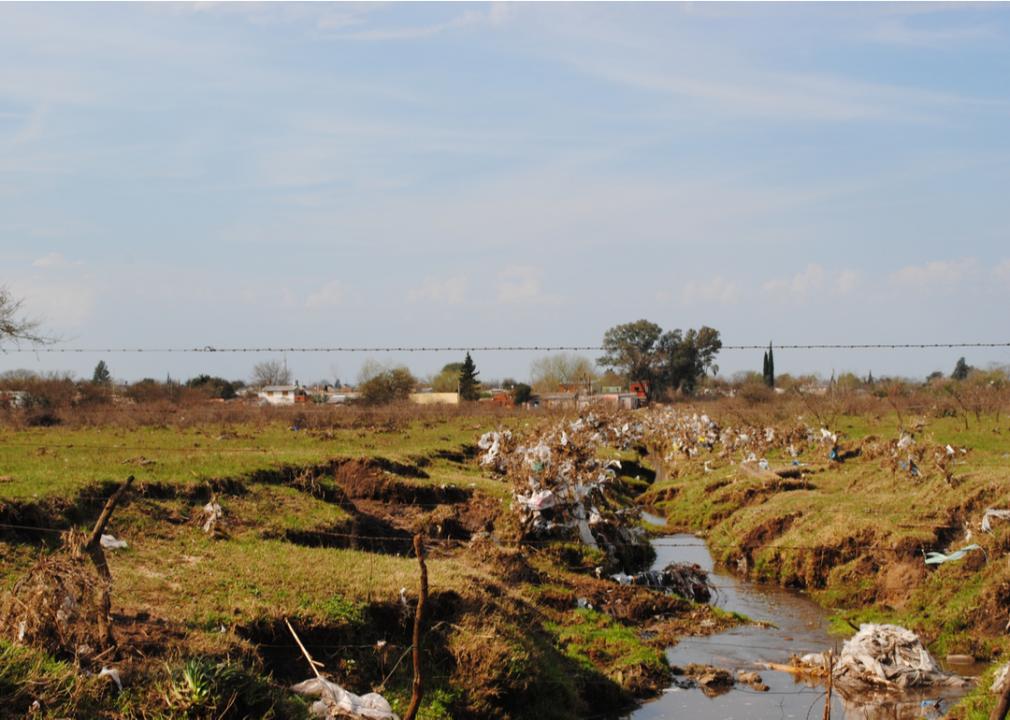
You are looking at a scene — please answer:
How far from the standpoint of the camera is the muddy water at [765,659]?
12938 millimetres

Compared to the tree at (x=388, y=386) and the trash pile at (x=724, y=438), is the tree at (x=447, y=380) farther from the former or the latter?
the trash pile at (x=724, y=438)

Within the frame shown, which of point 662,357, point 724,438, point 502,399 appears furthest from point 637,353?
point 724,438

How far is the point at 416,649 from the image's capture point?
661cm

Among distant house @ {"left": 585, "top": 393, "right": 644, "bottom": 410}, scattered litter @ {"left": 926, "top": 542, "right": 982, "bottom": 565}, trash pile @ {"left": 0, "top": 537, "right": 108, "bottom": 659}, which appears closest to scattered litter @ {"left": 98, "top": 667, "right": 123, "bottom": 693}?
trash pile @ {"left": 0, "top": 537, "right": 108, "bottom": 659}

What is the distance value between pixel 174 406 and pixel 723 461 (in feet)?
69.7

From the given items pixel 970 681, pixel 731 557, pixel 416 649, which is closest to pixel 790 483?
pixel 731 557

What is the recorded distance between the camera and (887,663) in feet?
45.5

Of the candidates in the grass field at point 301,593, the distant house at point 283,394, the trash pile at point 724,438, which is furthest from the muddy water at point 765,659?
the distant house at point 283,394

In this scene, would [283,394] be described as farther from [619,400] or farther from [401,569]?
[401,569]

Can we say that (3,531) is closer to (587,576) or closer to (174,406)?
(587,576)

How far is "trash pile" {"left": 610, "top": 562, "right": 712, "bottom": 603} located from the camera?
61.4 feet

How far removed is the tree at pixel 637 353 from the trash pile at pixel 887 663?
212 ft

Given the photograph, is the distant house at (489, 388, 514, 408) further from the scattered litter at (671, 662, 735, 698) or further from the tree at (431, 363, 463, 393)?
the scattered litter at (671, 662, 735, 698)

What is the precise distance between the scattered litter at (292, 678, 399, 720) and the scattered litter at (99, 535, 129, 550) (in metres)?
3.96
